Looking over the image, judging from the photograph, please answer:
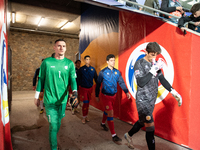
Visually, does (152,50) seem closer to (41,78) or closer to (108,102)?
(108,102)

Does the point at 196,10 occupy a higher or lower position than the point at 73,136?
higher

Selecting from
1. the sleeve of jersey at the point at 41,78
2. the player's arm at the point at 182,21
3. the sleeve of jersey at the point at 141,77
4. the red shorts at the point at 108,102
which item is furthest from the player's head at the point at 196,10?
the sleeve of jersey at the point at 41,78

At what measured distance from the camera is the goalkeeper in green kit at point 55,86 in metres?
2.33

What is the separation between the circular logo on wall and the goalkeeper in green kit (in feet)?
6.32

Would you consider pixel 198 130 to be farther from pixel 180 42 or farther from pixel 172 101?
pixel 180 42

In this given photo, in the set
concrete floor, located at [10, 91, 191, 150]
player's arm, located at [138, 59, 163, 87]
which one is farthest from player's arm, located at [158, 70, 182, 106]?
concrete floor, located at [10, 91, 191, 150]

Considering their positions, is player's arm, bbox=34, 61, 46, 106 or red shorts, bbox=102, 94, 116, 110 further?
red shorts, bbox=102, 94, 116, 110

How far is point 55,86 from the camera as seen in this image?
2.36m

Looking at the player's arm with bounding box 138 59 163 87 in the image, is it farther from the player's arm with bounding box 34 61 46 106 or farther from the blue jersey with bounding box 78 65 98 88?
the blue jersey with bounding box 78 65 98 88

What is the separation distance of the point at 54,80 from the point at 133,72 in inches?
90.7

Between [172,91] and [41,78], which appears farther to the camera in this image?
[41,78]

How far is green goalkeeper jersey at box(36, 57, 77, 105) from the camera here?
2.35 meters

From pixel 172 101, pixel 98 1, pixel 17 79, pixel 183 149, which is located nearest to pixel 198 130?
pixel 183 149

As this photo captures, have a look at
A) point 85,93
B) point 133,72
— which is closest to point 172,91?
point 133,72
